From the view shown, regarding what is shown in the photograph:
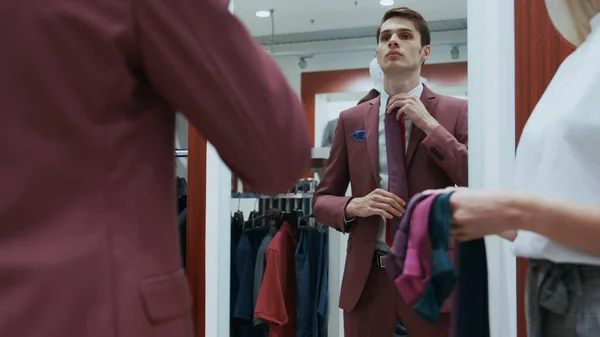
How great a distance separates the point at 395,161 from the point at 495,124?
0.33 meters

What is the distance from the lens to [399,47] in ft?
6.46

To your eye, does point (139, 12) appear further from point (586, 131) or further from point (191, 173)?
point (191, 173)

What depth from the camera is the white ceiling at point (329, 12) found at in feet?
17.4

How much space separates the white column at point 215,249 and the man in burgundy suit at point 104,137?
188 cm

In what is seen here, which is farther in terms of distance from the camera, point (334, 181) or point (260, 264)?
point (260, 264)

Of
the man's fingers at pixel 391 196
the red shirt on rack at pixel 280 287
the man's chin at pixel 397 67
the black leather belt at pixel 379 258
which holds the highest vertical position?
the man's chin at pixel 397 67

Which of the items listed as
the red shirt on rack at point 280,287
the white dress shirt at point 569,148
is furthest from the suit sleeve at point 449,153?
the red shirt on rack at point 280,287

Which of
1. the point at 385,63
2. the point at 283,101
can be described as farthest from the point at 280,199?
the point at 283,101

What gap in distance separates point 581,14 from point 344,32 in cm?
516

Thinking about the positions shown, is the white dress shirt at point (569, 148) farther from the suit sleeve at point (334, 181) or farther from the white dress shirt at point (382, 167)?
the suit sleeve at point (334, 181)

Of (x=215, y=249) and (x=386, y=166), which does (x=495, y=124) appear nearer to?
(x=386, y=166)

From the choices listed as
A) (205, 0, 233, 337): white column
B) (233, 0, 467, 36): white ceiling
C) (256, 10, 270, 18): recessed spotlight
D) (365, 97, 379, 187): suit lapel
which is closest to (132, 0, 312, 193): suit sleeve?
(365, 97, 379, 187): suit lapel

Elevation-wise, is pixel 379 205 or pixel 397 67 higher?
pixel 397 67

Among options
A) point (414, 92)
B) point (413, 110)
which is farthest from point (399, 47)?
point (413, 110)
